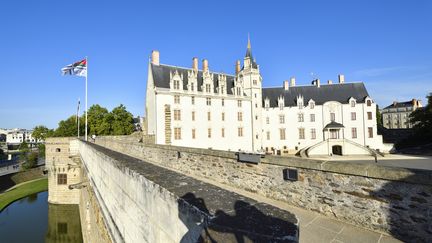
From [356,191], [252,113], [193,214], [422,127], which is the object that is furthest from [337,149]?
[193,214]

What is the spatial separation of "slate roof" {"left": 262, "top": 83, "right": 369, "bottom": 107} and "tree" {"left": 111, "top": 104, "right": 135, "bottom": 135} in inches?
944

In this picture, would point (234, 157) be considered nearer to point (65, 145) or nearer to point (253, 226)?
point (253, 226)

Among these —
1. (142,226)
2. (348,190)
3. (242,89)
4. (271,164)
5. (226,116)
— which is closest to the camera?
(348,190)

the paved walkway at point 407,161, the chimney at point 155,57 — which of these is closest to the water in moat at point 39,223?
the chimney at point 155,57

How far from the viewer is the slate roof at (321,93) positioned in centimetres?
3700

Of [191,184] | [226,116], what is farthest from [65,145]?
[191,184]

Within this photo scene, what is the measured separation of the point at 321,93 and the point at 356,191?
1500 inches

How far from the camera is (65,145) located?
27.6 metres

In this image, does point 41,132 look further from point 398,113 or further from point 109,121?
point 398,113

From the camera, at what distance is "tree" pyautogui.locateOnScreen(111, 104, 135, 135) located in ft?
123

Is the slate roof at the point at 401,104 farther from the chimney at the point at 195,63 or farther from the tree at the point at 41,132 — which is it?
the tree at the point at 41,132

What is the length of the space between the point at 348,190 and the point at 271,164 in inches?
82.1

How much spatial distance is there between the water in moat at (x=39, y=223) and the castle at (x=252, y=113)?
1149 cm

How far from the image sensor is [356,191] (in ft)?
14.0
